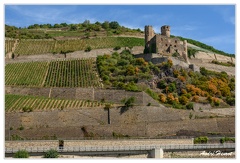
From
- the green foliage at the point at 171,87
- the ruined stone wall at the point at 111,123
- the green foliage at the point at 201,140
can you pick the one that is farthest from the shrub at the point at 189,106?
the green foliage at the point at 201,140

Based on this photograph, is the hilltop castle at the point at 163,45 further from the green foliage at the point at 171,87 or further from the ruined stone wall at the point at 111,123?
the ruined stone wall at the point at 111,123

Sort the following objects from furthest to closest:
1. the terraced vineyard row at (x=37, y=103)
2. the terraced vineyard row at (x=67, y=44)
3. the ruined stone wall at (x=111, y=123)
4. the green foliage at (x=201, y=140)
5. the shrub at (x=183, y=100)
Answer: the terraced vineyard row at (x=67, y=44)
the shrub at (x=183, y=100)
the terraced vineyard row at (x=37, y=103)
the ruined stone wall at (x=111, y=123)
the green foliage at (x=201, y=140)

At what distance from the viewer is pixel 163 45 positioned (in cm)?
5475

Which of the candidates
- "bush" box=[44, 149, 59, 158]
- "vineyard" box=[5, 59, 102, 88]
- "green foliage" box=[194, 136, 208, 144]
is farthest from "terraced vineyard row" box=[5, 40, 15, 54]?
"bush" box=[44, 149, 59, 158]

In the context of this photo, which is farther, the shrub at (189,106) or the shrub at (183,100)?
the shrub at (183,100)

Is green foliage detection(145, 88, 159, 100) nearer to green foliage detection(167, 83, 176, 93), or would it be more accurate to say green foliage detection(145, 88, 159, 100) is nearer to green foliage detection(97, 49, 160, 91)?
green foliage detection(97, 49, 160, 91)

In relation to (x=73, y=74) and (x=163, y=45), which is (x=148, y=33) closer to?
(x=163, y=45)

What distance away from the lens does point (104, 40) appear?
68.9 meters

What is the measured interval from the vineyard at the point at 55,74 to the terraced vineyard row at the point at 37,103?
4457 mm

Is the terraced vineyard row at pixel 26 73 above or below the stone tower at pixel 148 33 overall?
below

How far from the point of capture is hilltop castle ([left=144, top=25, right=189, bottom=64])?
54.5m

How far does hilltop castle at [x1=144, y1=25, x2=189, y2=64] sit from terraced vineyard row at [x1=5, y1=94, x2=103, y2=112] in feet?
48.0

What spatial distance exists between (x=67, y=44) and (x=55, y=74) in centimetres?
1667

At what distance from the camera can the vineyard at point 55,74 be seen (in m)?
48.1
